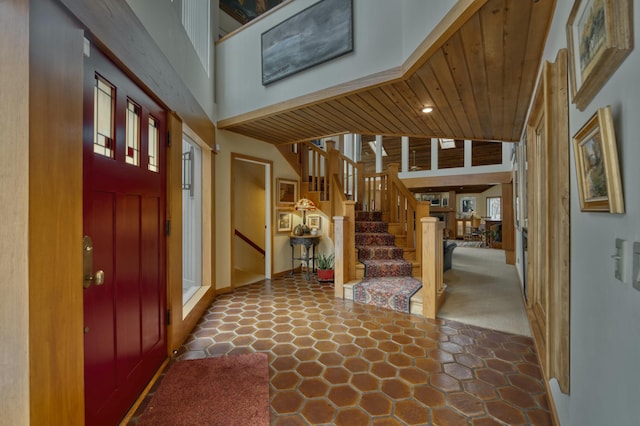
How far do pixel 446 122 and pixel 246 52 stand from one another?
286cm

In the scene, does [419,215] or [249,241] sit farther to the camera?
[249,241]

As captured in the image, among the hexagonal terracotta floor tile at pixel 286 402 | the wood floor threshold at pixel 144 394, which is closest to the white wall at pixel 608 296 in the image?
the hexagonal terracotta floor tile at pixel 286 402

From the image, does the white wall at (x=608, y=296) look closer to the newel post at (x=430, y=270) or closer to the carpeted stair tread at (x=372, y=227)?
the newel post at (x=430, y=270)

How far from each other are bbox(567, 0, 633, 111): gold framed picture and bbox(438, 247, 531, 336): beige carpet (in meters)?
2.58

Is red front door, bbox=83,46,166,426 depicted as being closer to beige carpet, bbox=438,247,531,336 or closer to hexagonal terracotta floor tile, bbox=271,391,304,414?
hexagonal terracotta floor tile, bbox=271,391,304,414

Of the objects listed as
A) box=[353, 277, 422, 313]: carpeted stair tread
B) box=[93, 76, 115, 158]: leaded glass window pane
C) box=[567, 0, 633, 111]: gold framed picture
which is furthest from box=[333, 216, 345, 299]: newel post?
box=[567, 0, 633, 111]: gold framed picture

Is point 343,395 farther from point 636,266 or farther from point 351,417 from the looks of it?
point 636,266

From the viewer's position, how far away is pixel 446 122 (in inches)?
146

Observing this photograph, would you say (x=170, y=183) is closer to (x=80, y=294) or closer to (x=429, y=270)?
(x=80, y=294)

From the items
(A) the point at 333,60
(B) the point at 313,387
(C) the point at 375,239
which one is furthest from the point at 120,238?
(C) the point at 375,239

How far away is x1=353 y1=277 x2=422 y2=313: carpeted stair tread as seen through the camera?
338 centimetres

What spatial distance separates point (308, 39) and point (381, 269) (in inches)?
125

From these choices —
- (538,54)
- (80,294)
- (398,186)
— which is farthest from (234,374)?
(398,186)

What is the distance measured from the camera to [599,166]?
922 millimetres
